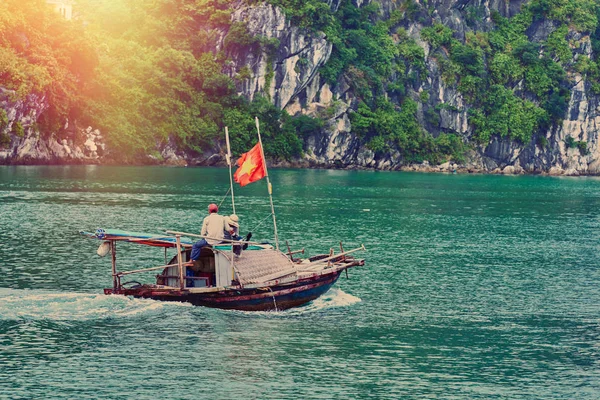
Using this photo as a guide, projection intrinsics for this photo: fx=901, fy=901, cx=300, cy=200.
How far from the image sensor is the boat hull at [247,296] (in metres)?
25.6

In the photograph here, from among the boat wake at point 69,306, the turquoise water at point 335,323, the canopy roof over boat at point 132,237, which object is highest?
the canopy roof over boat at point 132,237

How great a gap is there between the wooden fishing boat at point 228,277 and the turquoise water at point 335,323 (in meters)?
0.35

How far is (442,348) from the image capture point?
75.2 ft

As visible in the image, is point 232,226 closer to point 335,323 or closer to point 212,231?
point 212,231

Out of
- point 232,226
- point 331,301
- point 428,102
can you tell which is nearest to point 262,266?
point 232,226

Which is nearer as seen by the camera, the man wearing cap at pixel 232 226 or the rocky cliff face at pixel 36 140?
the man wearing cap at pixel 232 226

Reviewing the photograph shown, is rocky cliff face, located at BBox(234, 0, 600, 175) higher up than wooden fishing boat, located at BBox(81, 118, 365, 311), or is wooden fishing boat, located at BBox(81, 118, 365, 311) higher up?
rocky cliff face, located at BBox(234, 0, 600, 175)

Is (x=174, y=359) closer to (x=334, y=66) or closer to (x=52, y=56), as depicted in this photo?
(x=52, y=56)

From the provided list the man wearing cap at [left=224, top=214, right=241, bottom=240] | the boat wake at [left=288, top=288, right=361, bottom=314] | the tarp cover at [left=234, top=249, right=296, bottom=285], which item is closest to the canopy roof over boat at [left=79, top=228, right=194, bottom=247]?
the man wearing cap at [left=224, top=214, right=241, bottom=240]

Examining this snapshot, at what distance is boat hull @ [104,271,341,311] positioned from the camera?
25.6 meters

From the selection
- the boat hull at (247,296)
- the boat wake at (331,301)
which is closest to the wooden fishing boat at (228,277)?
the boat hull at (247,296)

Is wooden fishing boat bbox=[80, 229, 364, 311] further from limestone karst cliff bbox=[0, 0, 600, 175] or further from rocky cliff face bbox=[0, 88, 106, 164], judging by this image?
limestone karst cliff bbox=[0, 0, 600, 175]

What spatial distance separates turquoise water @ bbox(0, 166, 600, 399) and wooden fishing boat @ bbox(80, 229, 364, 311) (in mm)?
352

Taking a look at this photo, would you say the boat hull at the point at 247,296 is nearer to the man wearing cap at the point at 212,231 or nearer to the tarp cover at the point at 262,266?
the tarp cover at the point at 262,266
